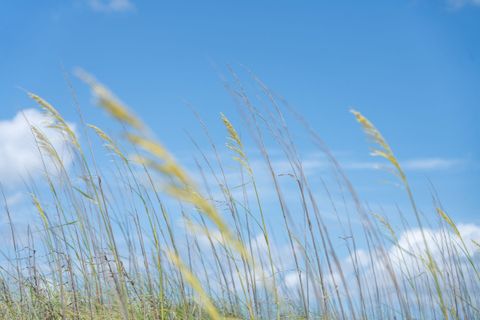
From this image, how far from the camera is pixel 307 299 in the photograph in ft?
9.09

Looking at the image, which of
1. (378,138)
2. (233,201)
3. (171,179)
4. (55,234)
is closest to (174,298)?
(55,234)

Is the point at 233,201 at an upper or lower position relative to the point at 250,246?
upper

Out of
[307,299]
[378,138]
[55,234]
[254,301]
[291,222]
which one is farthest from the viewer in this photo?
[55,234]

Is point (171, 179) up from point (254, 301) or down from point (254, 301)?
up

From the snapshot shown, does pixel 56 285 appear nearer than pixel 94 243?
No

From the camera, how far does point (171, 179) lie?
1.15 meters

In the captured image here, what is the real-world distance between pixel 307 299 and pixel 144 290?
1269 millimetres

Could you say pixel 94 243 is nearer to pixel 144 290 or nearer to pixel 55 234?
pixel 55 234

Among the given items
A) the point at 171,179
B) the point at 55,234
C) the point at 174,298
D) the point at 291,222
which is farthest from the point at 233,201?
the point at 171,179

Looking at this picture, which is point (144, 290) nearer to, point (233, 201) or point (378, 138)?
point (233, 201)

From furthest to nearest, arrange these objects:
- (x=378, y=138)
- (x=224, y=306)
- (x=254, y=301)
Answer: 1. (x=224, y=306)
2. (x=254, y=301)
3. (x=378, y=138)

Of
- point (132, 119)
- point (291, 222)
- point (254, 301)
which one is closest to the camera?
point (132, 119)

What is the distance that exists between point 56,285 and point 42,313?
215mm

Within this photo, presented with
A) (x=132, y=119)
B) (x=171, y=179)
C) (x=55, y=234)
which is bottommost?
(x=171, y=179)
